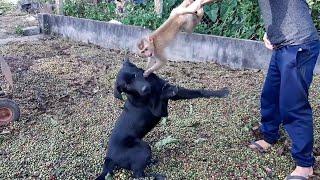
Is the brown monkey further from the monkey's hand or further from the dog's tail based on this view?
the dog's tail

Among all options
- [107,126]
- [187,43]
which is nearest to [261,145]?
[107,126]

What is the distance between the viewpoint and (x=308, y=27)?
2.74 m

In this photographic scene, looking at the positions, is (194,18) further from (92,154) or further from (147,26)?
(147,26)

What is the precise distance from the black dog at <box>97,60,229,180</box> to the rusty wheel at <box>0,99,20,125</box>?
1.43m

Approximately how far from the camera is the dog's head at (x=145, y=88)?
2723mm

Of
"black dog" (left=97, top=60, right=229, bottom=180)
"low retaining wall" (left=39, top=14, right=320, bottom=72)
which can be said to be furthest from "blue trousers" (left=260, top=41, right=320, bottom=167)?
"low retaining wall" (left=39, top=14, right=320, bottom=72)

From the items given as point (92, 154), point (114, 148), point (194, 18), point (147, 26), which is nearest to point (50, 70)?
point (147, 26)

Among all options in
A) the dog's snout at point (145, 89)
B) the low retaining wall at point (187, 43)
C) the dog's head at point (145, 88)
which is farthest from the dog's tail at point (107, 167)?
the low retaining wall at point (187, 43)

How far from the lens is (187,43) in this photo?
6.16 m

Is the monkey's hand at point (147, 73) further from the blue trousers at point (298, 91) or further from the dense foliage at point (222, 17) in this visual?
the dense foliage at point (222, 17)

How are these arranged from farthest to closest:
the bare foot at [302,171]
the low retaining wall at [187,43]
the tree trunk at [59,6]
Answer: the tree trunk at [59,6] < the low retaining wall at [187,43] < the bare foot at [302,171]

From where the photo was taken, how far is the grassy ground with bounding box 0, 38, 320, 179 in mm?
3232

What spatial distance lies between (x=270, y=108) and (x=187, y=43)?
9.94 ft

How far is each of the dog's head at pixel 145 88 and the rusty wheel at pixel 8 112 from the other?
1537 millimetres
